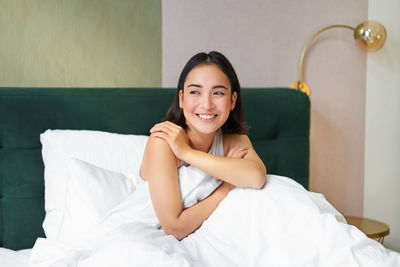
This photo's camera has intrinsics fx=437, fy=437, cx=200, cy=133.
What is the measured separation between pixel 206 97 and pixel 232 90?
0.48 ft

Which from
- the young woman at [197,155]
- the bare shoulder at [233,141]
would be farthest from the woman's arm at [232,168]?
the bare shoulder at [233,141]

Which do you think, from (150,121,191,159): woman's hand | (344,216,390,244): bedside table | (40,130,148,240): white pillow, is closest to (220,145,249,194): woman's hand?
(150,121,191,159): woman's hand

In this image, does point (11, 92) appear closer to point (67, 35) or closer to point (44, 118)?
point (44, 118)

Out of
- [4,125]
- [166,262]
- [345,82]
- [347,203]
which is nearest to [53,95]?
[4,125]

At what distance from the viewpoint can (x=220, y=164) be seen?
159cm

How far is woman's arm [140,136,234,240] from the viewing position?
61.1 inches

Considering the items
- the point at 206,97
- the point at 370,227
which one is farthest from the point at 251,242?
the point at 370,227

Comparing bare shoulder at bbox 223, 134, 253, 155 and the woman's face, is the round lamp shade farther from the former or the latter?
the woman's face

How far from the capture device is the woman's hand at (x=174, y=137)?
161cm

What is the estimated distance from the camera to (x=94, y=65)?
2301mm

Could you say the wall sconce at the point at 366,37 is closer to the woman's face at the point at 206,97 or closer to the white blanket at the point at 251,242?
the woman's face at the point at 206,97

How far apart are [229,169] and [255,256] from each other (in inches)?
13.3

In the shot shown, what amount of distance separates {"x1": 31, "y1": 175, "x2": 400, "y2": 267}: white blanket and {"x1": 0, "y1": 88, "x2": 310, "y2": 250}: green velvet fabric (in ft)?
1.37

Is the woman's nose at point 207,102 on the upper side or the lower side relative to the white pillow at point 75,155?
upper
